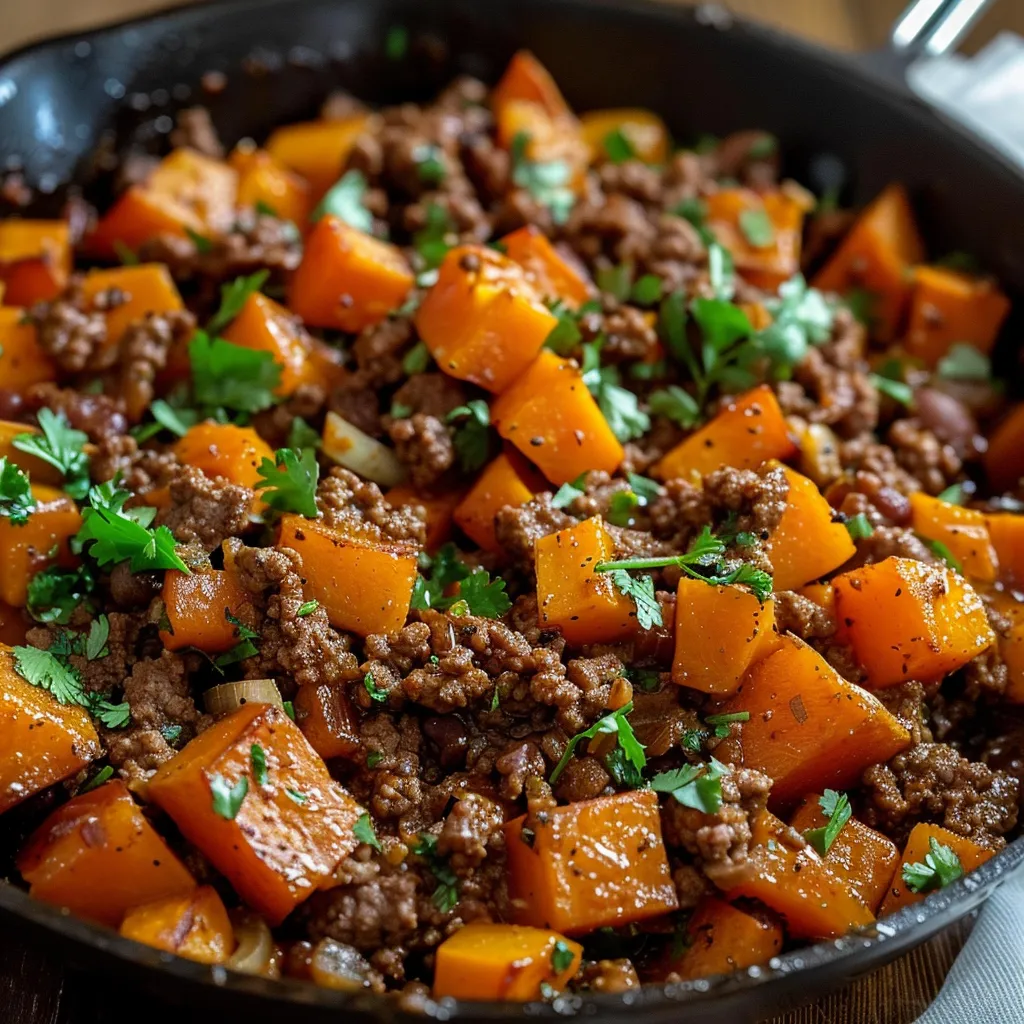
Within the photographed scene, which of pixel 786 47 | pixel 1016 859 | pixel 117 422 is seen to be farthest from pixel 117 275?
pixel 1016 859

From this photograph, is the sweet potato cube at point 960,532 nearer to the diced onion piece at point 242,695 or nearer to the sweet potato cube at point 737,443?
the sweet potato cube at point 737,443

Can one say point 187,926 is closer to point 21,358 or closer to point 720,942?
point 720,942

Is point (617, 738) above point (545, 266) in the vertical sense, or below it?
below

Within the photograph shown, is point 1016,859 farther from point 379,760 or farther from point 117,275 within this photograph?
point 117,275

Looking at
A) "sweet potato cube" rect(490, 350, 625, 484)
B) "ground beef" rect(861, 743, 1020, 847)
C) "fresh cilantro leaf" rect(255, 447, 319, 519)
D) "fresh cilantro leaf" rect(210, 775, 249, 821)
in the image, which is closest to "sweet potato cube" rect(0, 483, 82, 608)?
"fresh cilantro leaf" rect(255, 447, 319, 519)

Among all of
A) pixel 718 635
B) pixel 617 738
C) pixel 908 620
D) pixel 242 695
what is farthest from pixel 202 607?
pixel 908 620

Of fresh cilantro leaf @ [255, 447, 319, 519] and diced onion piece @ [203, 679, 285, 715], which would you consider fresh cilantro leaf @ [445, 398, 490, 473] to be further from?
diced onion piece @ [203, 679, 285, 715]
